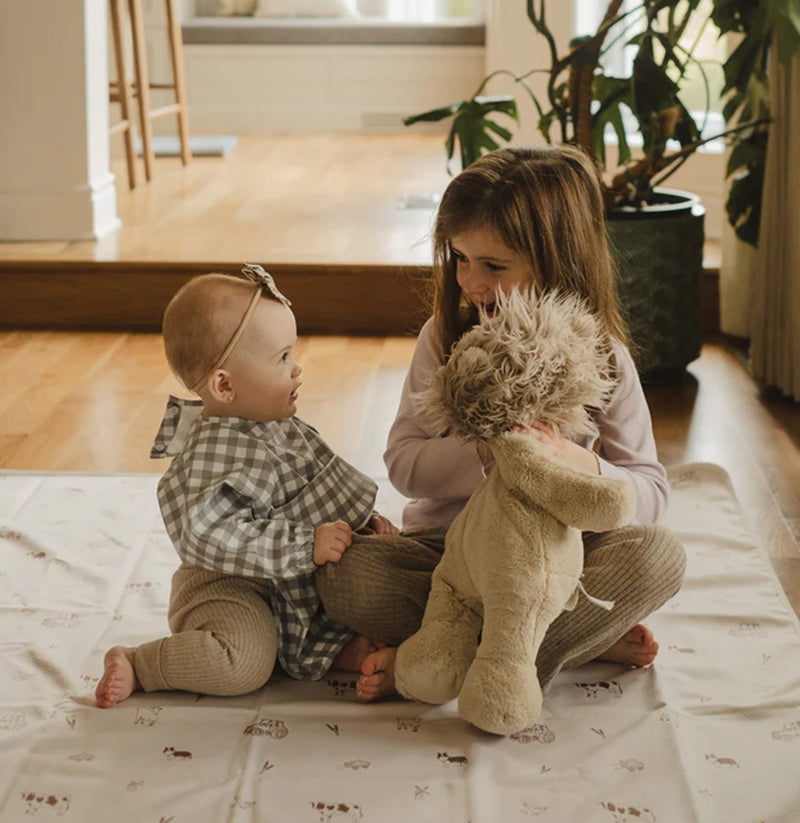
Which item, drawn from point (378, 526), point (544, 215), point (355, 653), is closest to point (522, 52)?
point (544, 215)

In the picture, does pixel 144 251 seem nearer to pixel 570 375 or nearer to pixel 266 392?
pixel 266 392

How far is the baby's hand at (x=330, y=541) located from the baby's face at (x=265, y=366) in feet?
0.49

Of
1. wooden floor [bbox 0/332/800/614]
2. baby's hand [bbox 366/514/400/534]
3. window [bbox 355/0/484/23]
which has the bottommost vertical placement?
wooden floor [bbox 0/332/800/614]

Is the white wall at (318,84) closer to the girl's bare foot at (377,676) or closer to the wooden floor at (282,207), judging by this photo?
the wooden floor at (282,207)

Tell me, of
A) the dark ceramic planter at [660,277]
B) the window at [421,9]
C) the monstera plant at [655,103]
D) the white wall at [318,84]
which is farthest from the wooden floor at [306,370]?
the window at [421,9]

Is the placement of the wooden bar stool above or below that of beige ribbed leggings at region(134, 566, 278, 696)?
above

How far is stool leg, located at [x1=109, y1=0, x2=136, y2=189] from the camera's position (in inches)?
183

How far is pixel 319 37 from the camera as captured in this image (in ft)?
21.4

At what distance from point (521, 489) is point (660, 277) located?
62.5 inches

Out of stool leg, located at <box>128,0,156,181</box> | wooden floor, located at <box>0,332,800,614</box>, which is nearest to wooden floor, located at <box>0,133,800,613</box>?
wooden floor, located at <box>0,332,800,614</box>

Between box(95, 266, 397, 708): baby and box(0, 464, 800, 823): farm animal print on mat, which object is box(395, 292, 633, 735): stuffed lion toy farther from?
box(95, 266, 397, 708): baby

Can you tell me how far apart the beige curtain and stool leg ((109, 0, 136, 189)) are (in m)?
2.59

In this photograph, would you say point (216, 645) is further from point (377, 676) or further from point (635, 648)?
point (635, 648)

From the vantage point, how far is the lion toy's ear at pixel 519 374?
1.27 metres
